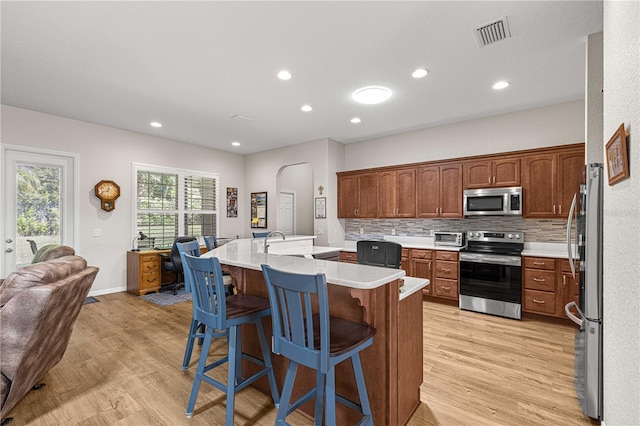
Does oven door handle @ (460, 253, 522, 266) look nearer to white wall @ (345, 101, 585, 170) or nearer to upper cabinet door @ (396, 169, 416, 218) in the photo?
upper cabinet door @ (396, 169, 416, 218)

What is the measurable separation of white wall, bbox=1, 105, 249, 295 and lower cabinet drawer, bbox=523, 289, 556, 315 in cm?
631

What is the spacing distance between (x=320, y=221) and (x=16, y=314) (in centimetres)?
457

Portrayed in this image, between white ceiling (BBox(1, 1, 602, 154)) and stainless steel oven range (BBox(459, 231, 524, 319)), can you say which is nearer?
white ceiling (BBox(1, 1, 602, 154))

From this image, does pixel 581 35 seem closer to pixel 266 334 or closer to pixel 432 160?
pixel 432 160

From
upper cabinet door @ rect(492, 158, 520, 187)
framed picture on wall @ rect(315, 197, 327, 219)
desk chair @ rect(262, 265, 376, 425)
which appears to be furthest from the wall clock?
upper cabinet door @ rect(492, 158, 520, 187)

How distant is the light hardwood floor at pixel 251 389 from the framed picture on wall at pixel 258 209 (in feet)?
11.3

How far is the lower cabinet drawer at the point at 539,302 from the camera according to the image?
368 centimetres

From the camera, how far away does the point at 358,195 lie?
5723mm

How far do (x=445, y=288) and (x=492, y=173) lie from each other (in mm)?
1831

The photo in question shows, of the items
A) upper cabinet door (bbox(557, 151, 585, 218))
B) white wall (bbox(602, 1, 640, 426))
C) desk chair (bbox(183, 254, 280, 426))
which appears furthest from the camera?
upper cabinet door (bbox(557, 151, 585, 218))

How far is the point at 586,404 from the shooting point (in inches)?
77.7

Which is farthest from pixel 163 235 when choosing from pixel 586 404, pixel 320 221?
pixel 586 404

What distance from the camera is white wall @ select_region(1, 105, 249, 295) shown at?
436 cm

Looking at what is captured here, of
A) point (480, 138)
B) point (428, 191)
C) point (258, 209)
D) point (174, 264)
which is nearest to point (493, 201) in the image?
point (428, 191)
